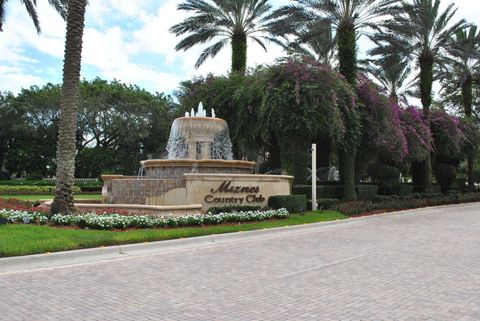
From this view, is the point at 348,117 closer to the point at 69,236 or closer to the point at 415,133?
the point at 415,133

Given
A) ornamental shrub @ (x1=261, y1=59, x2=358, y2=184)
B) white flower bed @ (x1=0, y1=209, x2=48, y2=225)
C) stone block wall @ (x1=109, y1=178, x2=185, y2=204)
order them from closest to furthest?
white flower bed @ (x1=0, y1=209, x2=48, y2=225)
stone block wall @ (x1=109, y1=178, x2=185, y2=204)
ornamental shrub @ (x1=261, y1=59, x2=358, y2=184)

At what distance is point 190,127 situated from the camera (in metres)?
21.5

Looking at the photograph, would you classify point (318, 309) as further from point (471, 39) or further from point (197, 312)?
point (471, 39)

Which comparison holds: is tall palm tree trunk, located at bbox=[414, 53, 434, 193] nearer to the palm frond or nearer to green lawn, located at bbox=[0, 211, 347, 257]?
the palm frond

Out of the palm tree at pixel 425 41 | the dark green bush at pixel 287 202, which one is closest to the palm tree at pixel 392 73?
the palm tree at pixel 425 41

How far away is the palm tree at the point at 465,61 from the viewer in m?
32.4

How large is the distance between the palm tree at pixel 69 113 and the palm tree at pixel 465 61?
82.6 feet

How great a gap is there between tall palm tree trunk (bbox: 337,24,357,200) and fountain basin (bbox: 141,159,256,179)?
667cm

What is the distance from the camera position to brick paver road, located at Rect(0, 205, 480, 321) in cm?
590

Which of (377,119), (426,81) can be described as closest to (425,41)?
(426,81)

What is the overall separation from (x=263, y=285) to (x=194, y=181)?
9.65 metres

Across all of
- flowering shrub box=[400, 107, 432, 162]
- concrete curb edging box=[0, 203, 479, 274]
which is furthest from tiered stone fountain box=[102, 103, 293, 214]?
flowering shrub box=[400, 107, 432, 162]

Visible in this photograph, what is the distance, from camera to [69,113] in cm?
1386

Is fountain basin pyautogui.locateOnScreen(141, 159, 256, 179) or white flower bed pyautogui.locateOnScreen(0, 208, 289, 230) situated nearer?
white flower bed pyautogui.locateOnScreen(0, 208, 289, 230)
